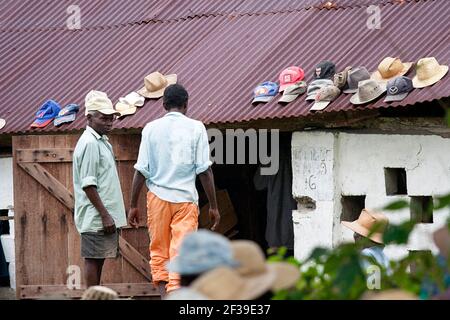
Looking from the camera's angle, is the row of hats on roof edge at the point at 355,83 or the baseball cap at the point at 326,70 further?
the baseball cap at the point at 326,70

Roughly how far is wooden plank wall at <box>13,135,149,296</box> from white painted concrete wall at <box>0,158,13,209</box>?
40.9 inches

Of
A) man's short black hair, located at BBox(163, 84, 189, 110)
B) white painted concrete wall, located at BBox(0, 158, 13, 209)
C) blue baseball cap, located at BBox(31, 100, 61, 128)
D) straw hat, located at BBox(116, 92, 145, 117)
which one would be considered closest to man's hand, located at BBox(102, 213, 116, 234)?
man's short black hair, located at BBox(163, 84, 189, 110)

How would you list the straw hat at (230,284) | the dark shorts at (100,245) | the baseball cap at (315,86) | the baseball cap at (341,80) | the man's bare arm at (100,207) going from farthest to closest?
1. the baseball cap at (315,86)
2. the baseball cap at (341,80)
3. the dark shorts at (100,245)
4. the man's bare arm at (100,207)
5. the straw hat at (230,284)

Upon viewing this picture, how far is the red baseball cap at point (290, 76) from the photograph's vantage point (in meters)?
12.3

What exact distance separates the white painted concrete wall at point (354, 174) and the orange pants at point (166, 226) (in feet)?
6.63

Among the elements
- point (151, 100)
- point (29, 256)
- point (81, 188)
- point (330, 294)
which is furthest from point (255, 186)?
point (330, 294)

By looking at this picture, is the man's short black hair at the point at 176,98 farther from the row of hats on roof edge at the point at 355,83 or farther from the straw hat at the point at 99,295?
the straw hat at the point at 99,295

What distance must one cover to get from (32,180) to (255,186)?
237cm

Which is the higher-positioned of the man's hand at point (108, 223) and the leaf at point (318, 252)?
the man's hand at point (108, 223)

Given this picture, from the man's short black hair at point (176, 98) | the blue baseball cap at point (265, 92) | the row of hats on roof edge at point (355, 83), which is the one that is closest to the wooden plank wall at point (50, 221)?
the blue baseball cap at point (265, 92)

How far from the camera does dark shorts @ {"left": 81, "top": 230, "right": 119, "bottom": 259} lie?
1054 centimetres

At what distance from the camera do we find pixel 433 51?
38.9 feet

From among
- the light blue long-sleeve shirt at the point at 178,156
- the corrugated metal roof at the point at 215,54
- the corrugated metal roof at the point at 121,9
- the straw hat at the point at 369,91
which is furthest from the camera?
the corrugated metal roof at the point at 121,9

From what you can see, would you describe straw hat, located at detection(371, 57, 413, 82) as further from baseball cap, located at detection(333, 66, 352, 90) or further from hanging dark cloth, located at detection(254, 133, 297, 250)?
hanging dark cloth, located at detection(254, 133, 297, 250)
